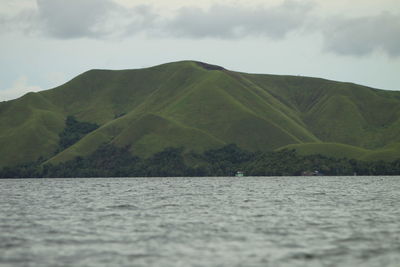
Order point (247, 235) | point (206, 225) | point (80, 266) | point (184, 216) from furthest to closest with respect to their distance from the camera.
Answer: point (184, 216)
point (206, 225)
point (247, 235)
point (80, 266)

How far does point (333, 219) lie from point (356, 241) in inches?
700

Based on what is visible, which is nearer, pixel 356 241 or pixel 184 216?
pixel 356 241

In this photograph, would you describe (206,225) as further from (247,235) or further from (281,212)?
(281,212)

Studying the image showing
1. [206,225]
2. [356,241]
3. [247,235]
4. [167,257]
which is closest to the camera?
[167,257]

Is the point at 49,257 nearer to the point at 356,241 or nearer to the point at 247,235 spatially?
the point at 247,235

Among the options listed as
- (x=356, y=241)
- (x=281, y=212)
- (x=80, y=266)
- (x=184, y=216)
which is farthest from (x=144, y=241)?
(x=281, y=212)

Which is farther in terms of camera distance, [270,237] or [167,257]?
[270,237]

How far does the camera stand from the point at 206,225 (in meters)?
62.4

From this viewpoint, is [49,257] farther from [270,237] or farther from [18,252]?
[270,237]

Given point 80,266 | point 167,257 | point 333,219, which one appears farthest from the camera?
point 333,219

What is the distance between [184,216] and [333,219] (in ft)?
52.4

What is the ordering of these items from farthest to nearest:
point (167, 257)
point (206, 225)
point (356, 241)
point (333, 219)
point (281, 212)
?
point (281, 212)
point (333, 219)
point (206, 225)
point (356, 241)
point (167, 257)

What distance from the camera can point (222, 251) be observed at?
150ft

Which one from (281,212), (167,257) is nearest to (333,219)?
(281,212)
